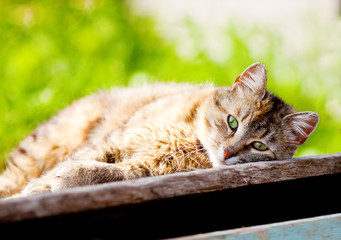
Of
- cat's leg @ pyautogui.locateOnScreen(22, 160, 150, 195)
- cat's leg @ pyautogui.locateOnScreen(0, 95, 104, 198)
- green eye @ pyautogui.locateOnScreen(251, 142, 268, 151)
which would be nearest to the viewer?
cat's leg @ pyautogui.locateOnScreen(22, 160, 150, 195)

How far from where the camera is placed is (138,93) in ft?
9.86

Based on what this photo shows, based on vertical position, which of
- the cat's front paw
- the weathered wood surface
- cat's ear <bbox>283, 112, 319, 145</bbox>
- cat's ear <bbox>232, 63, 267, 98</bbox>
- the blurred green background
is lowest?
the weathered wood surface

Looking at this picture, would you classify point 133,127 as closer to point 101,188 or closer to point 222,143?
point 222,143

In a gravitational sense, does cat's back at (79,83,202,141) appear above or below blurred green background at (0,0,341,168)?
below

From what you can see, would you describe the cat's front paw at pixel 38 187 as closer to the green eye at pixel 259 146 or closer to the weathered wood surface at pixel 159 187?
the weathered wood surface at pixel 159 187

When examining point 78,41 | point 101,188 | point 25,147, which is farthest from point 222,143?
point 78,41

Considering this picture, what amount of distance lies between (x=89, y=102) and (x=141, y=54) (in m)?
1.75

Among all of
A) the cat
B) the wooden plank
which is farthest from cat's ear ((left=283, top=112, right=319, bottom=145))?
the wooden plank

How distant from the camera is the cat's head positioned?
207cm

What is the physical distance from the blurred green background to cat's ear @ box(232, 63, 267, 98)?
1578 millimetres

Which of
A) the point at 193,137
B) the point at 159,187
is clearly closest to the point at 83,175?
the point at 159,187

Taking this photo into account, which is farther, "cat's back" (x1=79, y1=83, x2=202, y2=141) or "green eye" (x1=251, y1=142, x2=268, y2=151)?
"cat's back" (x1=79, y1=83, x2=202, y2=141)

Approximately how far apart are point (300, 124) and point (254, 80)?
343mm

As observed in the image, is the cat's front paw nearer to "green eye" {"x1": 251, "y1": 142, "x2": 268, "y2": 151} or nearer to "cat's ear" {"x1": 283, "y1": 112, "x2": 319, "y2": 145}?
"green eye" {"x1": 251, "y1": 142, "x2": 268, "y2": 151}
